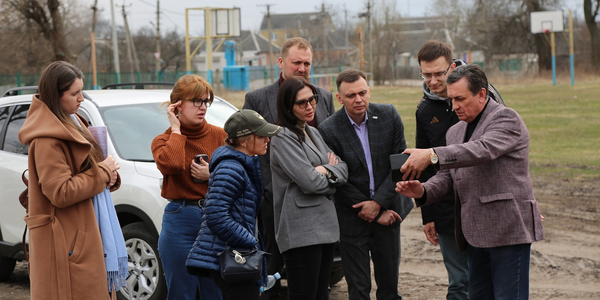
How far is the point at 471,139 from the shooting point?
4207mm

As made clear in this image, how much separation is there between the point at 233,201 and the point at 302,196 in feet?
2.83

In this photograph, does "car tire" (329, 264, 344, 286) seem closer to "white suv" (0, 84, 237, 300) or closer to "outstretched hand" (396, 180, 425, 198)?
"white suv" (0, 84, 237, 300)

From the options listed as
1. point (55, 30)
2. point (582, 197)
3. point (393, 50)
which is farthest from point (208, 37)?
point (393, 50)

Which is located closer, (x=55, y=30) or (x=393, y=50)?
(x=55, y=30)

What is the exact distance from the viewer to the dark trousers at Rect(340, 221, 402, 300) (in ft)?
16.8

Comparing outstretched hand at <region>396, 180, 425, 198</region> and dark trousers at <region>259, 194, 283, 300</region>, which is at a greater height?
outstretched hand at <region>396, 180, 425, 198</region>

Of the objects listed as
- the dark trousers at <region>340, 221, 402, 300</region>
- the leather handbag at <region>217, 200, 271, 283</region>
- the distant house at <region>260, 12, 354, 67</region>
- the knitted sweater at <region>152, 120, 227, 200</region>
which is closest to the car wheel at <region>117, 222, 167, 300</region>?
the knitted sweater at <region>152, 120, 227, 200</region>

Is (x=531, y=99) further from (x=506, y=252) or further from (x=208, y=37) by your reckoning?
(x=506, y=252)

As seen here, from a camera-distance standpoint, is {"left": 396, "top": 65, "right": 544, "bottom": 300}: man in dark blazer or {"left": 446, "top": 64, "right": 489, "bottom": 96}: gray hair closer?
{"left": 396, "top": 65, "right": 544, "bottom": 300}: man in dark blazer

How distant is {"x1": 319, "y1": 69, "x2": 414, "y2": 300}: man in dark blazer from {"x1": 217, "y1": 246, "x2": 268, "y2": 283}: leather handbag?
1.34 metres

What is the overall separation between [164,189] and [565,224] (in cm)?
634

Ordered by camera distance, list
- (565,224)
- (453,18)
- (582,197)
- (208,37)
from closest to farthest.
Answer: (565,224) → (582,197) → (208,37) → (453,18)

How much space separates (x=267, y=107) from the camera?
5.52 meters

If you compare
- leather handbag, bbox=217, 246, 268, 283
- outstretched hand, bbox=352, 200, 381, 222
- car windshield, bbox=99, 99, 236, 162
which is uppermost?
car windshield, bbox=99, 99, 236, 162
